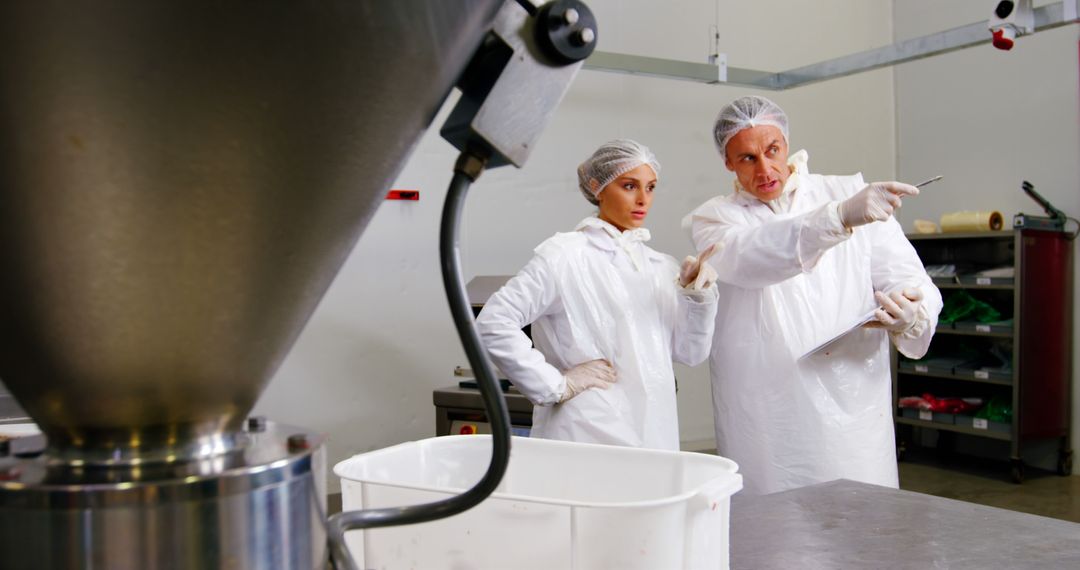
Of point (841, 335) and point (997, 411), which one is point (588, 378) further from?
point (997, 411)

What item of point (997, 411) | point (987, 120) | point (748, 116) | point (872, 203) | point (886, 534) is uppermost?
point (987, 120)

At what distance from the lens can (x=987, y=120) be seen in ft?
14.8

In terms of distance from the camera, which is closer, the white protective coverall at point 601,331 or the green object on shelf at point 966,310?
the white protective coverall at point 601,331

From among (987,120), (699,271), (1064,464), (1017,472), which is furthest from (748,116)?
(1064,464)

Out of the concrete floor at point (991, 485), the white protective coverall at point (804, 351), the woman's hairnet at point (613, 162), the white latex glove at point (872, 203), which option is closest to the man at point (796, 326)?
the white protective coverall at point (804, 351)

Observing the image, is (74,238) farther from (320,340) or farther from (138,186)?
(320,340)

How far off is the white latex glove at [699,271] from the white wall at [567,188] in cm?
163

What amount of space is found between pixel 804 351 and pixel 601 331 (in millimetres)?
517

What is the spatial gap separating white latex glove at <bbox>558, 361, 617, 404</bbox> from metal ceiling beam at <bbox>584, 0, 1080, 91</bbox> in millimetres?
1923

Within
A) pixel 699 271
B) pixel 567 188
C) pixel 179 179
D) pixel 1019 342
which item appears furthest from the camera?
pixel 567 188

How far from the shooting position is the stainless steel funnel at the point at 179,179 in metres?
0.40

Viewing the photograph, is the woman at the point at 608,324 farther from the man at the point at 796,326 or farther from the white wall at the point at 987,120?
the white wall at the point at 987,120

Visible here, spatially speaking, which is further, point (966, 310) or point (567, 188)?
point (966, 310)

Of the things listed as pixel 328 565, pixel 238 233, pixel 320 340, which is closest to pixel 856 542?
pixel 328 565
